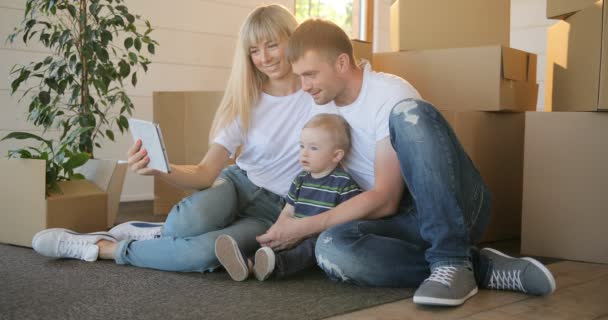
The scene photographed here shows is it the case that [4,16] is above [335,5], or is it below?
below

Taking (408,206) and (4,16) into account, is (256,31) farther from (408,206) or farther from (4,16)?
(4,16)

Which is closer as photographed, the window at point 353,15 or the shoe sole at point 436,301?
the shoe sole at point 436,301

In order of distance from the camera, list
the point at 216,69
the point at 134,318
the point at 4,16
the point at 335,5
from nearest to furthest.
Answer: the point at 134,318 < the point at 4,16 < the point at 216,69 < the point at 335,5

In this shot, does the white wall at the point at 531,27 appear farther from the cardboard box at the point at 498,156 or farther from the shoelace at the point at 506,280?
the shoelace at the point at 506,280

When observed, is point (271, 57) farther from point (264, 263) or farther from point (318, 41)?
point (264, 263)

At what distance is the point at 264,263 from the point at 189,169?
0.30 metres

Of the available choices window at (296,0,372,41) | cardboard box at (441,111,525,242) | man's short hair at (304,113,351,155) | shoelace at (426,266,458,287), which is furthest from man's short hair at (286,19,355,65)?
window at (296,0,372,41)

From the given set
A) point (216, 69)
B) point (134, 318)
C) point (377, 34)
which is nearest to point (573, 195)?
point (134, 318)

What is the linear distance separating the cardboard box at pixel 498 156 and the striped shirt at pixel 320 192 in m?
0.57

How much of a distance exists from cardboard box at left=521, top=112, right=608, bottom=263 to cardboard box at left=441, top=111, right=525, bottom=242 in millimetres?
187

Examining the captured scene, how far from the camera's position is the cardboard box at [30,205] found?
1.87 metres

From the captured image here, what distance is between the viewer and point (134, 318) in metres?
1.16

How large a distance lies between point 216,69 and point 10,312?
7.53 feet

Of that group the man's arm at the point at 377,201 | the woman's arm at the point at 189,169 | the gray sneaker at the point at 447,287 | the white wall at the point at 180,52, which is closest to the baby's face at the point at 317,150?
the man's arm at the point at 377,201
